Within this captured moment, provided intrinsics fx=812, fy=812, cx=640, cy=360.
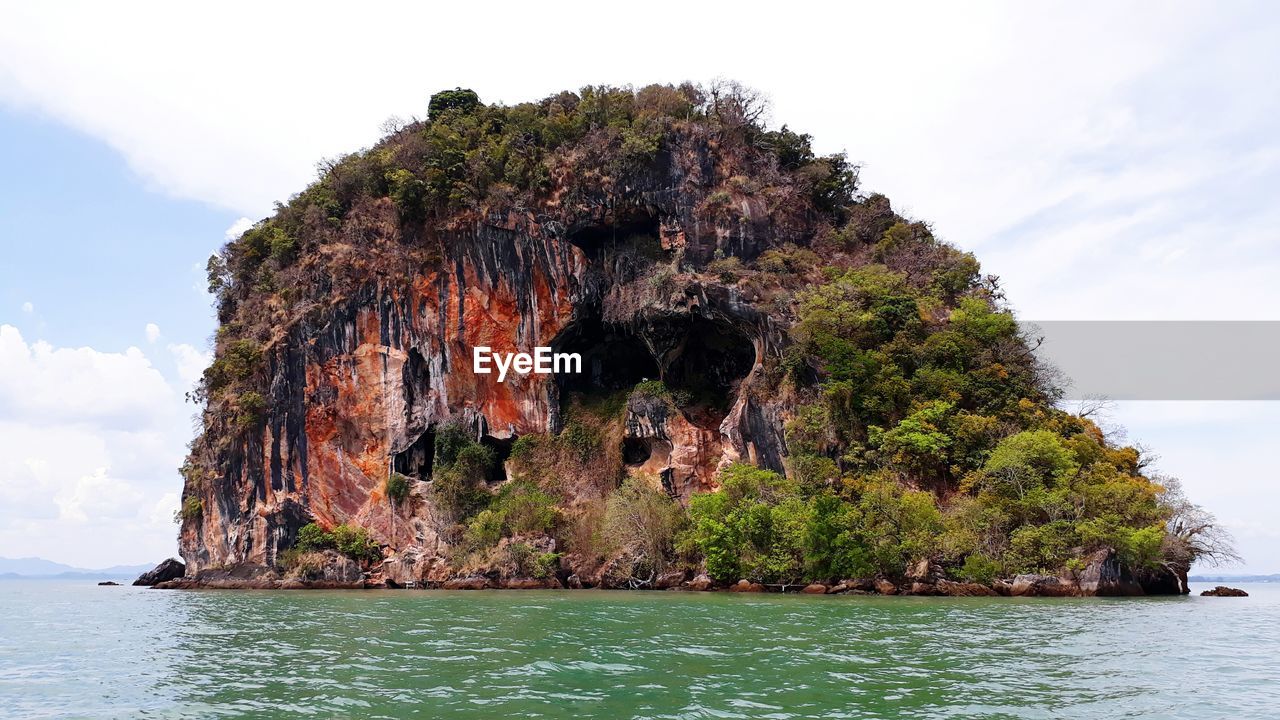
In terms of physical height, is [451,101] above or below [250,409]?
above

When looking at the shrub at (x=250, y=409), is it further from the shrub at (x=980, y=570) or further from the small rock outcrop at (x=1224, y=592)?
the small rock outcrop at (x=1224, y=592)

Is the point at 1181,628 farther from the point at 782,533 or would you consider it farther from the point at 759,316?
the point at 759,316

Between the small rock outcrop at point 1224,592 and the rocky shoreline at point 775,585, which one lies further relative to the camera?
the small rock outcrop at point 1224,592

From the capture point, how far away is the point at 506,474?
43.2 m

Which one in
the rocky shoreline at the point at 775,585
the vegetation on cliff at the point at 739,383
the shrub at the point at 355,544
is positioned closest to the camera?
the rocky shoreline at the point at 775,585

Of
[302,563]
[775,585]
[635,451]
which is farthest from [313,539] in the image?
[775,585]

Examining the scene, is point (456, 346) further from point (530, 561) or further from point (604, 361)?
point (530, 561)

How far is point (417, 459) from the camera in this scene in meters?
43.2

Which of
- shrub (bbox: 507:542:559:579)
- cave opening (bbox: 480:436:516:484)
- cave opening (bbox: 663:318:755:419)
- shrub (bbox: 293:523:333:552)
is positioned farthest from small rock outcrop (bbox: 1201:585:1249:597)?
shrub (bbox: 293:523:333:552)

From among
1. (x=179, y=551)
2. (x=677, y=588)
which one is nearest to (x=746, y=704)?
(x=677, y=588)

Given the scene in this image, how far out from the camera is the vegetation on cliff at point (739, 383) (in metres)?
28.3

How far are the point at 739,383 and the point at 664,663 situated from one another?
98.1ft

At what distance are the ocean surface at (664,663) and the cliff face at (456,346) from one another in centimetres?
2129

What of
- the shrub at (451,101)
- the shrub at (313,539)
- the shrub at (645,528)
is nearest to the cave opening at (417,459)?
the shrub at (313,539)
